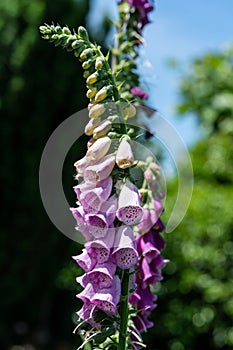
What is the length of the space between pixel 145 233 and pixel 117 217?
0.28 meters

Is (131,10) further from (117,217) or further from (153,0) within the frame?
(117,217)

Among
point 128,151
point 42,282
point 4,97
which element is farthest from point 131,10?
point 42,282

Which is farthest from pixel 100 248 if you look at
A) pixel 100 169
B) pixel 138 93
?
pixel 138 93

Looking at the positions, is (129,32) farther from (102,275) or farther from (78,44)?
(102,275)

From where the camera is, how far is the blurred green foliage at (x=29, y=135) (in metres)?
7.25

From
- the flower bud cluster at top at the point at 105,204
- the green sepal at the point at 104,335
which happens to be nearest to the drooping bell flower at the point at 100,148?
the flower bud cluster at top at the point at 105,204

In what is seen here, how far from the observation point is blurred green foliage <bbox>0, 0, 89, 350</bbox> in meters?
7.25

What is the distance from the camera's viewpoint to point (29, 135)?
23.9ft

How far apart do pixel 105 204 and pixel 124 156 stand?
106mm

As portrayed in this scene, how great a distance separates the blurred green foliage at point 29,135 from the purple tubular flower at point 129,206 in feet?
19.5

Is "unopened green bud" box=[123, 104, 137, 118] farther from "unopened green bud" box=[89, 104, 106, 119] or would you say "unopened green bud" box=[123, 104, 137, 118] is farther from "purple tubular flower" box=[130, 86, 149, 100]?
"purple tubular flower" box=[130, 86, 149, 100]

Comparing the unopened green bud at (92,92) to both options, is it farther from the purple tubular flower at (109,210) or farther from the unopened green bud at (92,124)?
the purple tubular flower at (109,210)

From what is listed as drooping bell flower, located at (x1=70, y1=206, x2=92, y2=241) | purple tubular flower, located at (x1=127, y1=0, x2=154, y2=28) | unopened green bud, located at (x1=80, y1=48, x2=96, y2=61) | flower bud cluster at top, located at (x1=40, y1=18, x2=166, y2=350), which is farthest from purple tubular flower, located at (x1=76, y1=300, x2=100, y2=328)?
purple tubular flower, located at (x1=127, y1=0, x2=154, y2=28)

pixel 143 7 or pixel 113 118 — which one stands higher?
pixel 143 7
